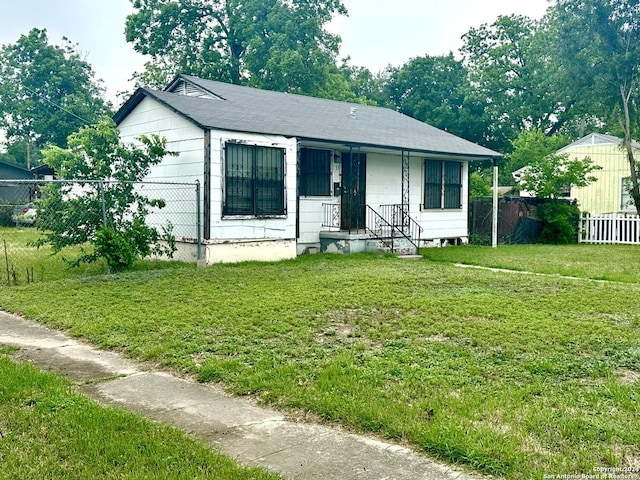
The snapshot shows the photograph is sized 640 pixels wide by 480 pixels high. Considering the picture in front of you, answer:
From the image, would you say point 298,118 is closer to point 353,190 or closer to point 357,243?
point 353,190

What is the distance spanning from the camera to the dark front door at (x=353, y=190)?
624 inches

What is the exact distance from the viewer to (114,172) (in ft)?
40.5

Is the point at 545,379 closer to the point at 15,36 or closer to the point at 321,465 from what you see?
the point at 321,465

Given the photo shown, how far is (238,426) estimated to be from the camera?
4004mm

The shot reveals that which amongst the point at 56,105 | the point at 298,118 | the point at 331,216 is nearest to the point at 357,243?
the point at 331,216

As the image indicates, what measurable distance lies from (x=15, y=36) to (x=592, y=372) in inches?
1840

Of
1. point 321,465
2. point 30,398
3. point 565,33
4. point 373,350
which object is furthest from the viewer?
point 565,33

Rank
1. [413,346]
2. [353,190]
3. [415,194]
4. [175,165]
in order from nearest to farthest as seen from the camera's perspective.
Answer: [413,346] < [175,165] < [353,190] < [415,194]

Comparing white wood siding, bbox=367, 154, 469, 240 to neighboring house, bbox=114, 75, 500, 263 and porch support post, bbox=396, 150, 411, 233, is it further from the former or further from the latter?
porch support post, bbox=396, 150, 411, 233

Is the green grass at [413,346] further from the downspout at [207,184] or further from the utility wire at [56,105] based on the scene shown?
the utility wire at [56,105]

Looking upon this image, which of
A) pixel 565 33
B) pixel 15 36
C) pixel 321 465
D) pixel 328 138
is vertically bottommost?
pixel 321 465

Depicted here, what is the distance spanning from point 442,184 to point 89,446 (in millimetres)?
16039

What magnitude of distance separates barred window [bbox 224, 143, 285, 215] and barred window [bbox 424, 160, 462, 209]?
602 centimetres

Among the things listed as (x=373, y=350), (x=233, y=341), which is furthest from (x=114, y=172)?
(x=373, y=350)
